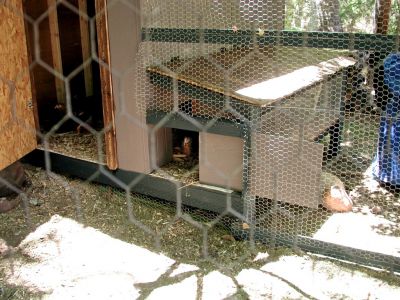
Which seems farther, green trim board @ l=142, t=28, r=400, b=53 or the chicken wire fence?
the chicken wire fence

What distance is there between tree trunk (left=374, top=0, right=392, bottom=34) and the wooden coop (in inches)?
21.5

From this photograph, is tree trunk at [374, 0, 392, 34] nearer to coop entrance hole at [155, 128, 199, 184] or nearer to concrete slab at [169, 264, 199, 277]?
coop entrance hole at [155, 128, 199, 184]

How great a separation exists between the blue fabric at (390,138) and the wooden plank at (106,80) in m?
1.22

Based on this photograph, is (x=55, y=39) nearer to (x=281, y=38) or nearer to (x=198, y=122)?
(x=198, y=122)

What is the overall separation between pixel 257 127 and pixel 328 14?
1213 mm

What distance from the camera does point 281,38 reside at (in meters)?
1.64

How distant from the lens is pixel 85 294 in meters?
1.61

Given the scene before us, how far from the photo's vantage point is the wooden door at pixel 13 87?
208cm

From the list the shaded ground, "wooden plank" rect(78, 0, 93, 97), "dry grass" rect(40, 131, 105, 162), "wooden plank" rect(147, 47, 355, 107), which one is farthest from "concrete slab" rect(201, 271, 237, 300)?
"wooden plank" rect(78, 0, 93, 97)

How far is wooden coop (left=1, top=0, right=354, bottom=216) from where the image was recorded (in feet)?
5.94

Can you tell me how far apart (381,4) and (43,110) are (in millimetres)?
2267

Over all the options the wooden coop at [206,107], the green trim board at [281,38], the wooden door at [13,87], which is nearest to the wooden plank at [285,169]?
the wooden coop at [206,107]

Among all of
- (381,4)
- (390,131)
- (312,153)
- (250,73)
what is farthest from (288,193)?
(381,4)

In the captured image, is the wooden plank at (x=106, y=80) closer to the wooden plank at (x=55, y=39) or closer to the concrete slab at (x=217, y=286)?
the concrete slab at (x=217, y=286)
